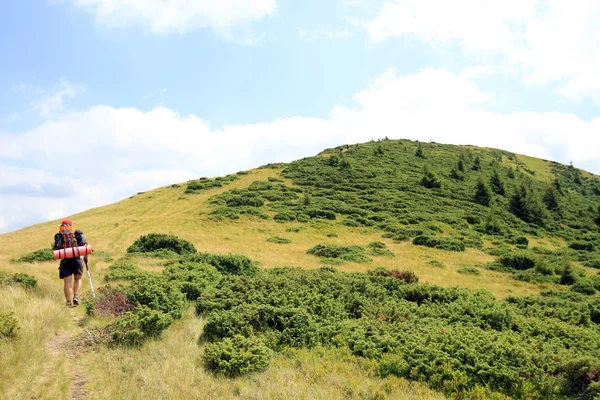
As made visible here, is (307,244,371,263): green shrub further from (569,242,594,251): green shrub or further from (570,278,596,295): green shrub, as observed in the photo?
(569,242,594,251): green shrub

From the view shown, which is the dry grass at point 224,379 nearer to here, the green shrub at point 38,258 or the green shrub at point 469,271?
the green shrub at point 38,258

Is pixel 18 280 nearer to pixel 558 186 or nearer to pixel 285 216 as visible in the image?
pixel 285 216

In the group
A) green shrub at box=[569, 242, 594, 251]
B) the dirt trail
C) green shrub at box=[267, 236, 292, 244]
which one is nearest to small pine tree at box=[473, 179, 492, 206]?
green shrub at box=[569, 242, 594, 251]

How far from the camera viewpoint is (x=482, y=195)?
46.7 metres

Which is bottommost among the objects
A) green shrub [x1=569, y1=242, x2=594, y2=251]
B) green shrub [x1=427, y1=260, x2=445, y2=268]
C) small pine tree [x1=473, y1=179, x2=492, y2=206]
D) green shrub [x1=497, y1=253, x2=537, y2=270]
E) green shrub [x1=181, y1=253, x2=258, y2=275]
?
green shrub [x1=569, y1=242, x2=594, y2=251]

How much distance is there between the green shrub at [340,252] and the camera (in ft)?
77.6

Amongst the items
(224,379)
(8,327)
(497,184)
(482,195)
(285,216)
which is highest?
(497,184)

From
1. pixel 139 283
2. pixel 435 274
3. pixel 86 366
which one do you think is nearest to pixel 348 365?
pixel 86 366

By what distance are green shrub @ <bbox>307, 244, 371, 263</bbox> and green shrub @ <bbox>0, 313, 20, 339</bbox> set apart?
733 inches

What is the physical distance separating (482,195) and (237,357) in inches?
1850

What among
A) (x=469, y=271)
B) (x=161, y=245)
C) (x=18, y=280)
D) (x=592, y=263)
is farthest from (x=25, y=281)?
(x=592, y=263)

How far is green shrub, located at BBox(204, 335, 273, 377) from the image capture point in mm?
6430

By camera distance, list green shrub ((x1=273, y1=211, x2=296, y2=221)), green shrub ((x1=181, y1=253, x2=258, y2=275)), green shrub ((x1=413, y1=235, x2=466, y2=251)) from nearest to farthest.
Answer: green shrub ((x1=181, y1=253, x2=258, y2=275)) → green shrub ((x1=413, y1=235, x2=466, y2=251)) → green shrub ((x1=273, y1=211, x2=296, y2=221))

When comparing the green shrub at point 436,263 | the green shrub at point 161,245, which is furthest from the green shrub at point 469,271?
the green shrub at point 161,245
